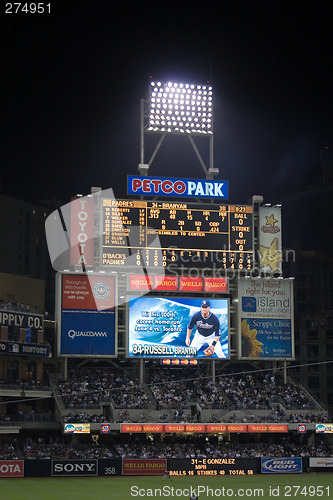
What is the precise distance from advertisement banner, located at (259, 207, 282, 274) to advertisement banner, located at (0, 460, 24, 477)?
21528 mm

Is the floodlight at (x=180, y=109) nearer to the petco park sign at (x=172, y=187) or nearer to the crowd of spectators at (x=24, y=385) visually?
the petco park sign at (x=172, y=187)

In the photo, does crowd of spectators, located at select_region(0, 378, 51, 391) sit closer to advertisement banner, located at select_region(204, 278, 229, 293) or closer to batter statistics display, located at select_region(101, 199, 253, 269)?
batter statistics display, located at select_region(101, 199, 253, 269)

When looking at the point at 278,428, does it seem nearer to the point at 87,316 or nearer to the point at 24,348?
the point at 87,316

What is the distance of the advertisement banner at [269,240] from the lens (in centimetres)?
5584

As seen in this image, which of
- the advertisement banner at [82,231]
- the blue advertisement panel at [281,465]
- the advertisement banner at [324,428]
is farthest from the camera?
the advertisement banner at [324,428]

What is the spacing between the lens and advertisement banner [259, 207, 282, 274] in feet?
183

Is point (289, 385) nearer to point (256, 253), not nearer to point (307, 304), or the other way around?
point (256, 253)

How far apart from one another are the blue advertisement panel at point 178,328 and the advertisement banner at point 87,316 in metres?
1.55

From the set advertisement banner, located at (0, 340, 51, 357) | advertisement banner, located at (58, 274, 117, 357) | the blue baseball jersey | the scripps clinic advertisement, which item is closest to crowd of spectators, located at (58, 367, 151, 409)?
advertisement banner, located at (0, 340, 51, 357)

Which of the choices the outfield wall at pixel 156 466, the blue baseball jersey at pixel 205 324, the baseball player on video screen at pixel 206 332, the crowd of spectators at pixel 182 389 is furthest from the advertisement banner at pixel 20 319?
the outfield wall at pixel 156 466

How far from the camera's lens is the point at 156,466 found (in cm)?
4806

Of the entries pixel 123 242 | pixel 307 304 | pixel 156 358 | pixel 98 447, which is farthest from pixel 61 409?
pixel 307 304

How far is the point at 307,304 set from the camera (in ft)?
431

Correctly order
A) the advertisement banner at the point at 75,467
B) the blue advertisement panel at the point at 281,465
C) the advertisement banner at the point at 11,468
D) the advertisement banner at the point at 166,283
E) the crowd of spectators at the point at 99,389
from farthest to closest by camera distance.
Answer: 1. the advertisement banner at the point at 166,283
2. the crowd of spectators at the point at 99,389
3. the blue advertisement panel at the point at 281,465
4. the advertisement banner at the point at 75,467
5. the advertisement banner at the point at 11,468
